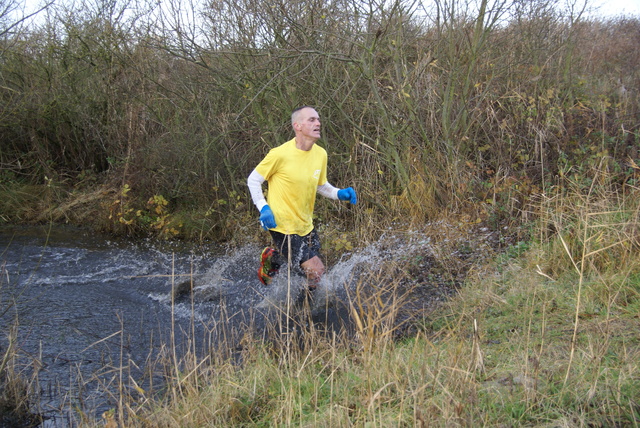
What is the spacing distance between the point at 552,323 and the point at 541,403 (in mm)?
1567

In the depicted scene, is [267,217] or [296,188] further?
[296,188]

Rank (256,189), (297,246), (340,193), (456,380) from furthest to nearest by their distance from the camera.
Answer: (340,193)
(297,246)
(256,189)
(456,380)

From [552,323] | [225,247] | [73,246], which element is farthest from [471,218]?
[73,246]

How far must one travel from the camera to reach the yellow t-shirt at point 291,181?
5137 millimetres

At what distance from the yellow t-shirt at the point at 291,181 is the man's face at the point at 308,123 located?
0.19 meters

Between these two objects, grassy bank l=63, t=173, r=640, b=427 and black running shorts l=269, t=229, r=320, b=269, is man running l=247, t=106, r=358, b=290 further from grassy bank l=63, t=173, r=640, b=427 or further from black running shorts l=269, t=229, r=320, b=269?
grassy bank l=63, t=173, r=640, b=427

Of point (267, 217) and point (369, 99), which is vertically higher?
point (369, 99)

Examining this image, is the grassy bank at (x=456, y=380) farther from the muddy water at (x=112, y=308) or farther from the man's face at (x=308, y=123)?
the man's face at (x=308, y=123)

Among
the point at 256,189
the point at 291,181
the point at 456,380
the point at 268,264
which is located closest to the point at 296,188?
the point at 291,181

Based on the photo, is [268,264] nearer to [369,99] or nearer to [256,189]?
[256,189]

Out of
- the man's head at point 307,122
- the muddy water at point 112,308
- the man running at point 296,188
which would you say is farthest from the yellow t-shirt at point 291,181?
the muddy water at point 112,308

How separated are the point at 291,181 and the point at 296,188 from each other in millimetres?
76

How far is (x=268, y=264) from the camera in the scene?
559 cm

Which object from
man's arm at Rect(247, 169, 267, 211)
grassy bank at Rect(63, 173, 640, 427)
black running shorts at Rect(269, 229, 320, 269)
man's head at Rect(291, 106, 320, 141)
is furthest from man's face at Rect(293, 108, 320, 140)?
grassy bank at Rect(63, 173, 640, 427)
